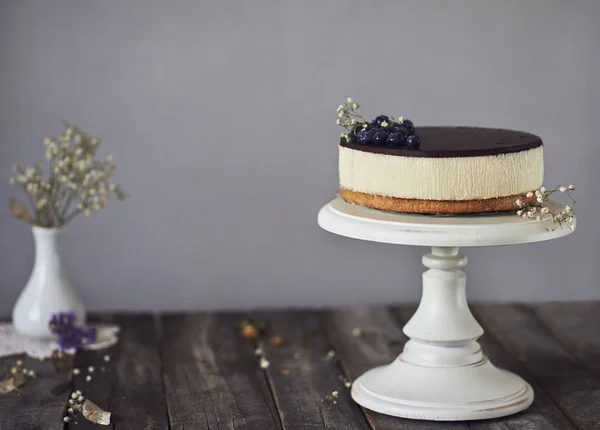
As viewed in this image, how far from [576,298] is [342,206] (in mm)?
1278

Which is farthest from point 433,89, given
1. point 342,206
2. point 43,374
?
point 43,374

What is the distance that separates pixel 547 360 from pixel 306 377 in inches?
23.2

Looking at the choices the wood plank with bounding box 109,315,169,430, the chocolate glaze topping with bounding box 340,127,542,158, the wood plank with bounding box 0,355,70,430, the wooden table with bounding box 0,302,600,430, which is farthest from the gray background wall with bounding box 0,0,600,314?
the chocolate glaze topping with bounding box 340,127,542,158

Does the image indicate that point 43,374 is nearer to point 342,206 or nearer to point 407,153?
point 342,206

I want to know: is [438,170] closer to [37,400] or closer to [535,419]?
[535,419]

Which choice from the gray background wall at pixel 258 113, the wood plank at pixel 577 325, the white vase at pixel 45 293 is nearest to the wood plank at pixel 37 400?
the white vase at pixel 45 293

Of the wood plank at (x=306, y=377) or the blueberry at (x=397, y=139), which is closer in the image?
the blueberry at (x=397, y=139)

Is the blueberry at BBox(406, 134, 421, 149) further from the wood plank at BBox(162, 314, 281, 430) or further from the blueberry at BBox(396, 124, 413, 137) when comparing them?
the wood plank at BBox(162, 314, 281, 430)

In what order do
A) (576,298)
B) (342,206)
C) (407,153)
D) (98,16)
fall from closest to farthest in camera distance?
(407,153) → (342,206) → (98,16) → (576,298)

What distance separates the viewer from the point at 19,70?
2676 mm

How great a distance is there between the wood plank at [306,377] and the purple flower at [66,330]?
0.46m

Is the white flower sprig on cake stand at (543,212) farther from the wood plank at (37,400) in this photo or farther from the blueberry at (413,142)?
the wood plank at (37,400)

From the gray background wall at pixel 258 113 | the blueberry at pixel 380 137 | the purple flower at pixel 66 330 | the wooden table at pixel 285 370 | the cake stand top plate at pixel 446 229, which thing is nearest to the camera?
the cake stand top plate at pixel 446 229

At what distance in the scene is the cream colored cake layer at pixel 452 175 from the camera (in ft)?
5.78
